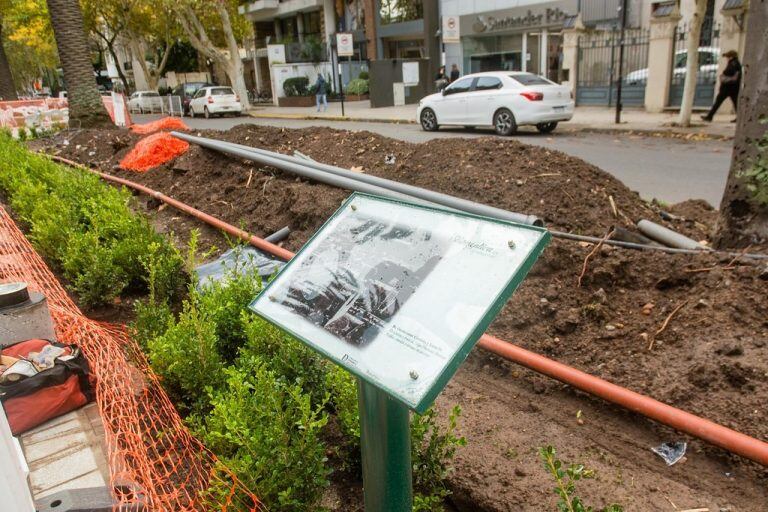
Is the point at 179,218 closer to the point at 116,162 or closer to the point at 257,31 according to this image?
the point at 116,162

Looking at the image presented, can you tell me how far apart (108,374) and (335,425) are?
1.41 meters

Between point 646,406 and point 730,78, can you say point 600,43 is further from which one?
point 646,406

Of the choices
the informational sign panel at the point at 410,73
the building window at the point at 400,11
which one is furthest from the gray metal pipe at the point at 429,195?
the building window at the point at 400,11

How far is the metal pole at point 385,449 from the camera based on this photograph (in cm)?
176

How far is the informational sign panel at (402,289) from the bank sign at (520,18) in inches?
998

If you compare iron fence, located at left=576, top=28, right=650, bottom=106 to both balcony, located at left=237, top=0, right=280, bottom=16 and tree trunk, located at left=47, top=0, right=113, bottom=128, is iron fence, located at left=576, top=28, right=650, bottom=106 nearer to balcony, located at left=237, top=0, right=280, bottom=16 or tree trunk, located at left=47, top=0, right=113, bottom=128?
tree trunk, located at left=47, top=0, right=113, bottom=128

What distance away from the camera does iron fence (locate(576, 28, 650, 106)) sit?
802 inches

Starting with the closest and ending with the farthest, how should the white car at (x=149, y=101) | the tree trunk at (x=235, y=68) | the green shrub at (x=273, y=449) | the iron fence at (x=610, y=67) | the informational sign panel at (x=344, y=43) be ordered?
1. the green shrub at (x=273, y=449)
2. the iron fence at (x=610, y=67)
3. the informational sign panel at (x=344, y=43)
4. the tree trunk at (x=235, y=68)
5. the white car at (x=149, y=101)

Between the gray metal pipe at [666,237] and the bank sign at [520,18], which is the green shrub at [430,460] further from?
the bank sign at [520,18]

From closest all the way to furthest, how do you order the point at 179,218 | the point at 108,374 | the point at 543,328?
the point at 108,374 < the point at 543,328 < the point at 179,218

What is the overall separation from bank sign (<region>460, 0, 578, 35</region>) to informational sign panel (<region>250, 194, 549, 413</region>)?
25.4 m

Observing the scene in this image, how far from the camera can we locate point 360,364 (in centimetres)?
164

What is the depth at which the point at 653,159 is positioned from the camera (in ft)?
36.4

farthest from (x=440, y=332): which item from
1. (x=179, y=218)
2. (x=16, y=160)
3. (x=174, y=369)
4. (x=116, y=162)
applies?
(x=116, y=162)
